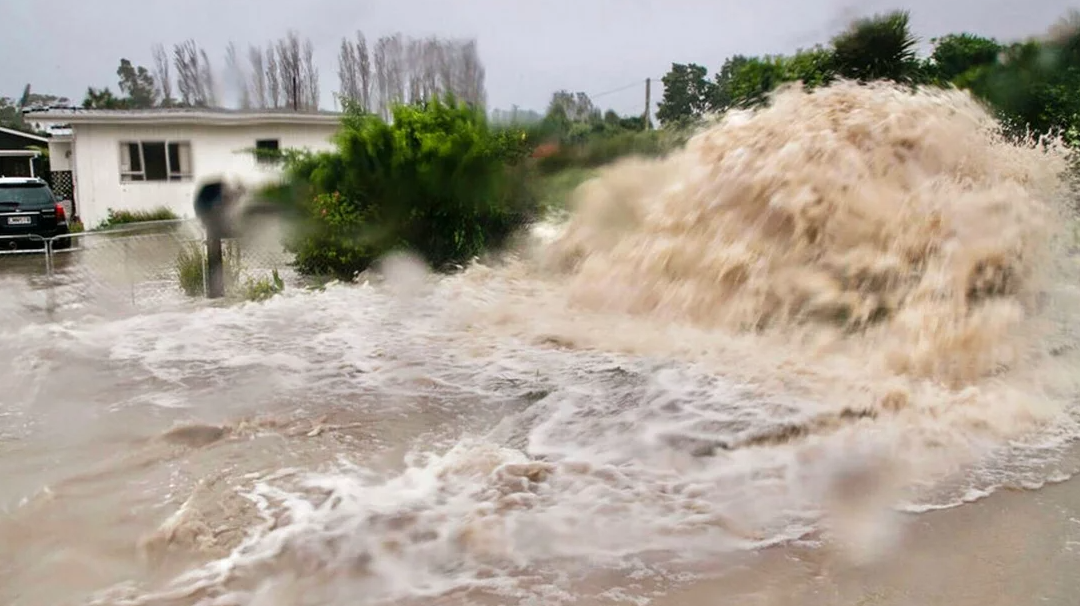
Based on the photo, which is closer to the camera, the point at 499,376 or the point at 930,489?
the point at 930,489

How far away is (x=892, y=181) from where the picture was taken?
6668mm

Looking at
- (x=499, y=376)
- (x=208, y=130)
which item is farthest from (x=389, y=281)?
(x=208, y=130)

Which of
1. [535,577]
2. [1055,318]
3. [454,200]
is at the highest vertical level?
[454,200]

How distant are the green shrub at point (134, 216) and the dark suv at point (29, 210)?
2135mm

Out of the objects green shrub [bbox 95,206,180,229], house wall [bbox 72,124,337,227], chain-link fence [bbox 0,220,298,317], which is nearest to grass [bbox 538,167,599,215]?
chain-link fence [bbox 0,220,298,317]

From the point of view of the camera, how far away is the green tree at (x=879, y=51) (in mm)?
9289

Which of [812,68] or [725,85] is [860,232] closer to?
[812,68]

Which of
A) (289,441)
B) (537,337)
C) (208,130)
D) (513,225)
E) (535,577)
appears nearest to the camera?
(535,577)

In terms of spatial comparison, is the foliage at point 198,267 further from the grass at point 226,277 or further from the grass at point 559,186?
the grass at point 559,186

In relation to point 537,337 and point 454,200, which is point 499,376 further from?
point 454,200

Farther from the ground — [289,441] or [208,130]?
[208,130]

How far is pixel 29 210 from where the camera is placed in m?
15.9

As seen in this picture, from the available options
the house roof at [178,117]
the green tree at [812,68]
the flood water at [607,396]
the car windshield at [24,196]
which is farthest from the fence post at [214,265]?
the house roof at [178,117]

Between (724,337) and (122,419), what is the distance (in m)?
4.04
